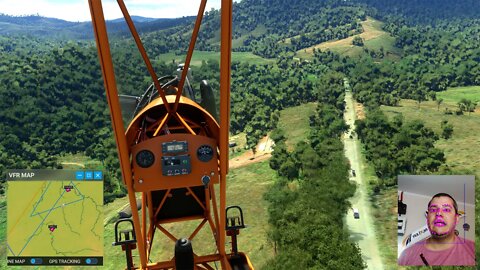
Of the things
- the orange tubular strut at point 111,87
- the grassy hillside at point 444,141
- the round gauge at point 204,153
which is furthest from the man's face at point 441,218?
the orange tubular strut at point 111,87

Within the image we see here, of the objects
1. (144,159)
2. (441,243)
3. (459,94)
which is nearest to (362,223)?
(441,243)

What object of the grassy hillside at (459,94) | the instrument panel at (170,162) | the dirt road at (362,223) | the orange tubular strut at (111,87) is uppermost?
the orange tubular strut at (111,87)

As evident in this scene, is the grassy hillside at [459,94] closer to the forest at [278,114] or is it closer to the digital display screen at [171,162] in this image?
the forest at [278,114]

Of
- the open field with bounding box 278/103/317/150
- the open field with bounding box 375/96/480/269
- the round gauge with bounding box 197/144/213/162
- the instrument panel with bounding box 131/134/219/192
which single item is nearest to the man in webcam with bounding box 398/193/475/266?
the open field with bounding box 375/96/480/269

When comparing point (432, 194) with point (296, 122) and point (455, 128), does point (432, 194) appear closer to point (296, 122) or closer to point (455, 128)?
point (455, 128)

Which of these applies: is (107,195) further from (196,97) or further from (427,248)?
(196,97)

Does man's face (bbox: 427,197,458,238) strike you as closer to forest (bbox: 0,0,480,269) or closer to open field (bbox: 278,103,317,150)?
forest (bbox: 0,0,480,269)

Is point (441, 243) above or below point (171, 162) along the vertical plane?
below
